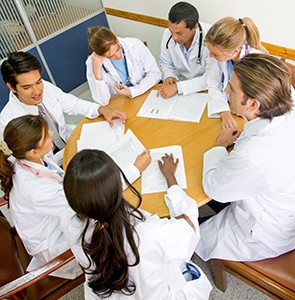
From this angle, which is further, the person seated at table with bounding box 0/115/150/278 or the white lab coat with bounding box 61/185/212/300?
the person seated at table with bounding box 0/115/150/278

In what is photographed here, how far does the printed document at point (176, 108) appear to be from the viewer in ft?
5.68

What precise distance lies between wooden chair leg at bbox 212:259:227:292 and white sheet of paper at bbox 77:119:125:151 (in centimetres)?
84

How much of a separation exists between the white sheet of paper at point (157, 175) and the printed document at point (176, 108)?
27cm

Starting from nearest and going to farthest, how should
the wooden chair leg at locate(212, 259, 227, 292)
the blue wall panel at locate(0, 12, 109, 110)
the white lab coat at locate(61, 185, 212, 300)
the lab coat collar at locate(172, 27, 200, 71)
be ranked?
the white lab coat at locate(61, 185, 212, 300) < the wooden chair leg at locate(212, 259, 227, 292) < the lab coat collar at locate(172, 27, 200, 71) < the blue wall panel at locate(0, 12, 109, 110)

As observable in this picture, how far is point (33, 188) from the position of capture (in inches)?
51.7

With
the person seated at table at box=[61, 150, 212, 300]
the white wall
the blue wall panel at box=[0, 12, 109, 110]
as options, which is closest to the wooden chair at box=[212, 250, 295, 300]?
the person seated at table at box=[61, 150, 212, 300]

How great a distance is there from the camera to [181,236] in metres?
1.10

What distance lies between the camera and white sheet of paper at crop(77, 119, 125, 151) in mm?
1693

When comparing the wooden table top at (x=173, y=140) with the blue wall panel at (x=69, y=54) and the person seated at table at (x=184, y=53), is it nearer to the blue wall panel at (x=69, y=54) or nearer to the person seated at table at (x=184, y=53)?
the person seated at table at (x=184, y=53)

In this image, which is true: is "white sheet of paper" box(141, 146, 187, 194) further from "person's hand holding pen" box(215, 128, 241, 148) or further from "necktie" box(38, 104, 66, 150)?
"necktie" box(38, 104, 66, 150)

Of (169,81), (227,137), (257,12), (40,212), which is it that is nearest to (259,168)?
(227,137)

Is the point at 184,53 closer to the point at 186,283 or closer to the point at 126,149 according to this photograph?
the point at 126,149

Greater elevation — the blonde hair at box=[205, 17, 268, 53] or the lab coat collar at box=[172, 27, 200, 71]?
the blonde hair at box=[205, 17, 268, 53]

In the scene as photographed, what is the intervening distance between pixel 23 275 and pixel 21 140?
0.60m
